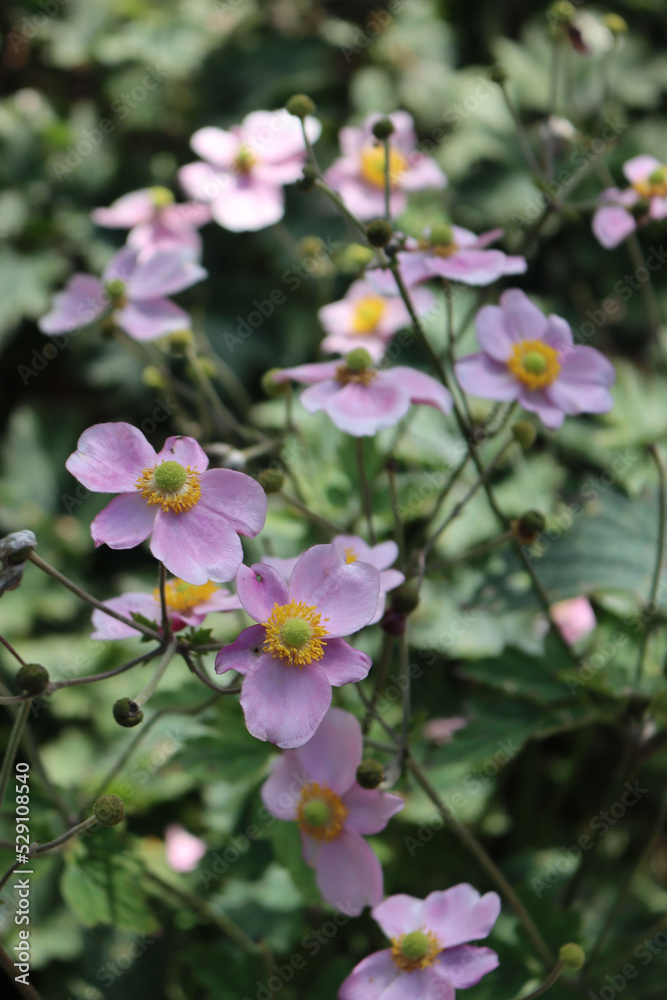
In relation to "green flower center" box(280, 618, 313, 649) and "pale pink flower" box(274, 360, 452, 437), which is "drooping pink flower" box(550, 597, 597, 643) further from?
"green flower center" box(280, 618, 313, 649)

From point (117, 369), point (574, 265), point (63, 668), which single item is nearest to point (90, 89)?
Result: point (117, 369)

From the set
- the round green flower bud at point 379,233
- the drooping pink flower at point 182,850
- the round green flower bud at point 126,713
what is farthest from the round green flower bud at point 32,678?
the drooping pink flower at point 182,850

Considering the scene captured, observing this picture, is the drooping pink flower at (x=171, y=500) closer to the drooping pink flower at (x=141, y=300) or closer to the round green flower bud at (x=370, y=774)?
the round green flower bud at (x=370, y=774)

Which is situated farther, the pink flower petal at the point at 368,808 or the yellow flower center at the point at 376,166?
the yellow flower center at the point at 376,166

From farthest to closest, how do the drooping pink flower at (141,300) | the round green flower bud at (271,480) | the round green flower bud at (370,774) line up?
the drooping pink flower at (141,300), the round green flower bud at (271,480), the round green flower bud at (370,774)

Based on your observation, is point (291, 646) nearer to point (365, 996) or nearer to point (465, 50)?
point (365, 996)

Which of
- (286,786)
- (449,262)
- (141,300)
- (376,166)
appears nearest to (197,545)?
(286,786)
